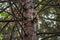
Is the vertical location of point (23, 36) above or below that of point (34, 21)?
below

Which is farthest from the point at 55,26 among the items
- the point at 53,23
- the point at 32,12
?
the point at 32,12

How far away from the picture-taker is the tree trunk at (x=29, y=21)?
394cm

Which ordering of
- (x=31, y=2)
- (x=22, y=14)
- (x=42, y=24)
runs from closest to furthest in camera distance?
1. (x=22, y=14)
2. (x=31, y=2)
3. (x=42, y=24)

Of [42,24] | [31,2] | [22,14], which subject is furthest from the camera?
[42,24]

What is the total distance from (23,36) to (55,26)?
282 centimetres

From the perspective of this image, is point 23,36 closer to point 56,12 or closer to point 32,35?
point 32,35

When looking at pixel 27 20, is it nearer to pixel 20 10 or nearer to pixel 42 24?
pixel 20 10

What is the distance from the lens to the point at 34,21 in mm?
3988

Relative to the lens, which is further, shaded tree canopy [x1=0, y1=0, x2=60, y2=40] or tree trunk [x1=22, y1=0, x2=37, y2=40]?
tree trunk [x1=22, y1=0, x2=37, y2=40]

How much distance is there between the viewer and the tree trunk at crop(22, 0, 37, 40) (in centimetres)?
394

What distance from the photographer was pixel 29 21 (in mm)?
3959

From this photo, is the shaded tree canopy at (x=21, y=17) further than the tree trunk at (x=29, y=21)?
No

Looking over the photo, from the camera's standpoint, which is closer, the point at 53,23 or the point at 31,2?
the point at 31,2

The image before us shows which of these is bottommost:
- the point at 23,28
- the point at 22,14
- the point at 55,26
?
the point at 55,26
